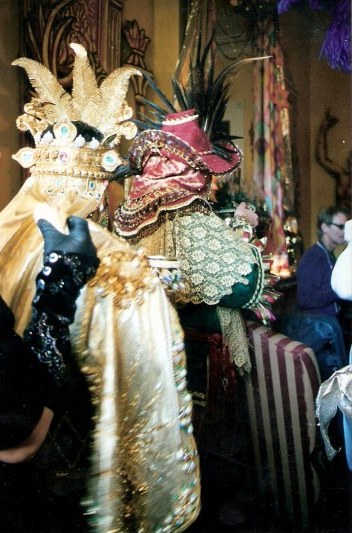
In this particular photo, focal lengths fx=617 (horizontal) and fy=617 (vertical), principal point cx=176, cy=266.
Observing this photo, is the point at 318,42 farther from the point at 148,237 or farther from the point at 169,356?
the point at 169,356

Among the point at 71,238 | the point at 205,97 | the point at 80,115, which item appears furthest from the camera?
the point at 205,97

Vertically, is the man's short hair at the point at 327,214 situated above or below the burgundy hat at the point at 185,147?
below

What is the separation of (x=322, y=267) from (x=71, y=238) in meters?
0.50

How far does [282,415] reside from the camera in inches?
48.0

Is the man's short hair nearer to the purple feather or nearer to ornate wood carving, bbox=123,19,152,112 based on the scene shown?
the purple feather

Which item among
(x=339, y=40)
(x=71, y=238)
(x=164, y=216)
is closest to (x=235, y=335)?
(x=164, y=216)

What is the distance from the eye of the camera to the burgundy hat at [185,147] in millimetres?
1229

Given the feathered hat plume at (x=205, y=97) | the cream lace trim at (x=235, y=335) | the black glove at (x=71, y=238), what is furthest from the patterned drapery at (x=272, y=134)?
the black glove at (x=71, y=238)

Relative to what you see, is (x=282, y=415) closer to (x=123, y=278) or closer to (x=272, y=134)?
(x=123, y=278)

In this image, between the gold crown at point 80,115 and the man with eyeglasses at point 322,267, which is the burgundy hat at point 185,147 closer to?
the gold crown at point 80,115

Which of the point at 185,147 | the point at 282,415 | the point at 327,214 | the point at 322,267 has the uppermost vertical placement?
the point at 185,147

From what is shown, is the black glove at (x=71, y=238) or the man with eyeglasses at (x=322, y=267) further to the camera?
the man with eyeglasses at (x=322, y=267)

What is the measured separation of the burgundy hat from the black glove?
225 mm

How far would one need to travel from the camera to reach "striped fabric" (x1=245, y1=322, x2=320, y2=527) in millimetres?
1219
